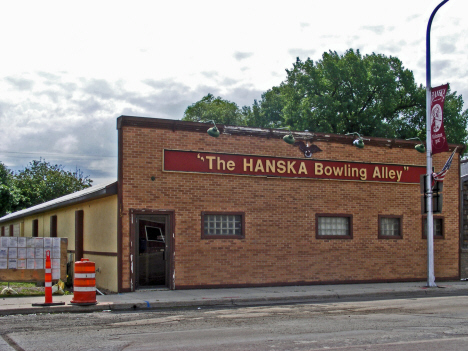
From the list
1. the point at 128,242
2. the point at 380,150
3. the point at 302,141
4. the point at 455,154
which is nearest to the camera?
the point at 128,242

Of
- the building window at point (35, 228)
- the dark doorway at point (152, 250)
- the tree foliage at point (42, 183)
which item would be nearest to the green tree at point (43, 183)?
the tree foliage at point (42, 183)

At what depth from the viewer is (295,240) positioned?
17859 mm

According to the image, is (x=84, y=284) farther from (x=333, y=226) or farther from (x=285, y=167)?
(x=333, y=226)

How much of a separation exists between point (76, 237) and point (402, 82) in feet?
98.5

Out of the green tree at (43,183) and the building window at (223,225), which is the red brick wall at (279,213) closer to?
the building window at (223,225)

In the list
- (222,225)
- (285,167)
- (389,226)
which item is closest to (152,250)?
(222,225)

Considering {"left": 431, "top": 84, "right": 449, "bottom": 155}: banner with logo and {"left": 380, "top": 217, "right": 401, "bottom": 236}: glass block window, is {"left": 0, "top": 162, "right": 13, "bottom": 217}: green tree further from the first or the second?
{"left": 431, "top": 84, "right": 449, "bottom": 155}: banner with logo

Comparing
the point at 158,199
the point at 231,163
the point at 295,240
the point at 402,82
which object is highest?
the point at 402,82

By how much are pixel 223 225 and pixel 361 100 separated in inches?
984

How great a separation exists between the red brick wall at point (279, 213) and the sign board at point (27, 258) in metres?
1.76

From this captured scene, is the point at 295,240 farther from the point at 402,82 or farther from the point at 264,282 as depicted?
the point at 402,82

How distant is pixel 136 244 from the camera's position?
615 inches

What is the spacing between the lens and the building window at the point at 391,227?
1942cm

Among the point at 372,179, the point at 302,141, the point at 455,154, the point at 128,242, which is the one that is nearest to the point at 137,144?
the point at 128,242
